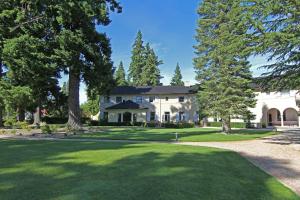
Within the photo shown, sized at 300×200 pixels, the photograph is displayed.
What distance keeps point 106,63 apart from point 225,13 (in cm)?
1410

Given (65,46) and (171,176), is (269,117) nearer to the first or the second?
(65,46)

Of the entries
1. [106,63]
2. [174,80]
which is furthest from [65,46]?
[174,80]

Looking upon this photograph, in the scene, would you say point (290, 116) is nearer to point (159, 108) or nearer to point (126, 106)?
point (159, 108)

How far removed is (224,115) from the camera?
2802 centimetres

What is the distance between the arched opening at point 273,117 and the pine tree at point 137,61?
132 ft

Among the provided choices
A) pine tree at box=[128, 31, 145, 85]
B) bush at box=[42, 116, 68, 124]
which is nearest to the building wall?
bush at box=[42, 116, 68, 124]

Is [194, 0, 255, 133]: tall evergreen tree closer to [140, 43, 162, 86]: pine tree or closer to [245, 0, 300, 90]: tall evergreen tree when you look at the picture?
[245, 0, 300, 90]: tall evergreen tree

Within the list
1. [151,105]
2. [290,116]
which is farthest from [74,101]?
[290,116]

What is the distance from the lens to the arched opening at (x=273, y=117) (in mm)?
47656

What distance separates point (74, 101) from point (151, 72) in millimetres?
49879

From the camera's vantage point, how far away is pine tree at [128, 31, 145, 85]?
81375 mm

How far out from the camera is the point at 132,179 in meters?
6.93

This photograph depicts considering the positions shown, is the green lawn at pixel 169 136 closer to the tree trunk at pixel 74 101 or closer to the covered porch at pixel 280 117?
the tree trunk at pixel 74 101

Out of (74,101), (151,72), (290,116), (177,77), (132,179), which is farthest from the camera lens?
(177,77)
